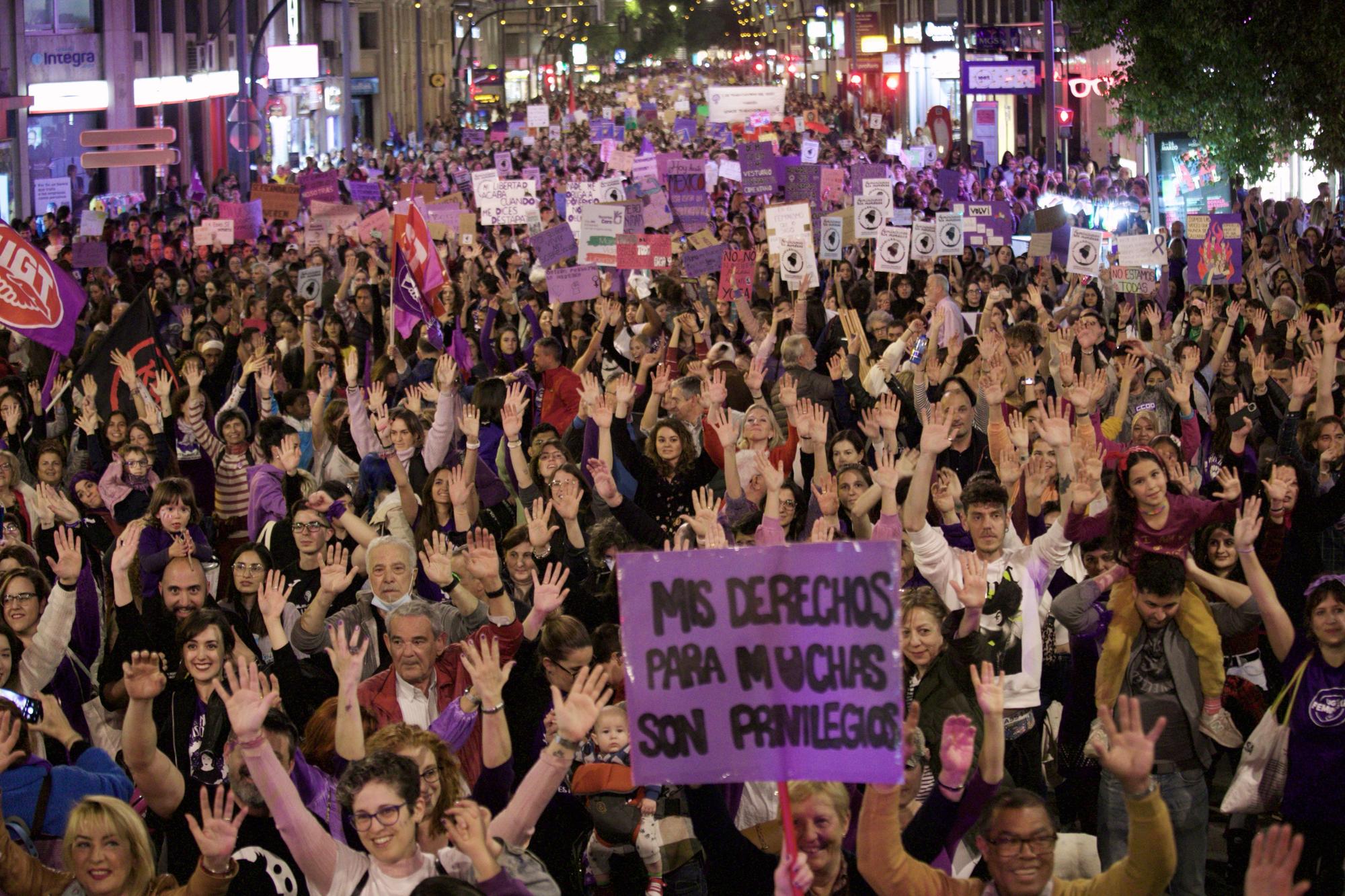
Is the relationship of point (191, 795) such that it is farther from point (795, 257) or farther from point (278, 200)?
point (278, 200)

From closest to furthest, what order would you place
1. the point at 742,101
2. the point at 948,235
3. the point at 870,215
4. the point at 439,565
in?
the point at 439,565 < the point at 948,235 < the point at 870,215 < the point at 742,101

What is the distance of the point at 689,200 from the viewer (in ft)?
72.6

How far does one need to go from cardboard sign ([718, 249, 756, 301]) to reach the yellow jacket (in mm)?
10769

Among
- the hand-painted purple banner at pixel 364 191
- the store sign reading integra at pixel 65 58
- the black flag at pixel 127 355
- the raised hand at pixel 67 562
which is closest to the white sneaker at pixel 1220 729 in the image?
the raised hand at pixel 67 562

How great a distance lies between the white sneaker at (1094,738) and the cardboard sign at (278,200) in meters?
17.3

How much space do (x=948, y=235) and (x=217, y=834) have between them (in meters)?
14.5

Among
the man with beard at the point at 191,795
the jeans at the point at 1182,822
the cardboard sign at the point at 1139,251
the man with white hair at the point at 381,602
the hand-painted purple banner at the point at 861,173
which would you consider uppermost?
the hand-painted purple banner at the point at 861,173

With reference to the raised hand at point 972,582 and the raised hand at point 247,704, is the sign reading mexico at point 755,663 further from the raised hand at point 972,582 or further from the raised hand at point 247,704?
the raised hand at point 972,582

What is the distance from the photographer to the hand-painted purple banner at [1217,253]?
52.5ft

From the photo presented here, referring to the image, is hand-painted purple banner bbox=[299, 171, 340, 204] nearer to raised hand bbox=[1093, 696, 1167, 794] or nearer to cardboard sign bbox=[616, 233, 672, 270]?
cardboard sign bbox=[616, 233, 672, 270]

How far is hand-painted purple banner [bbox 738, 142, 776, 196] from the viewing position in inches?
881

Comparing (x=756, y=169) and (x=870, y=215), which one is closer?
(x=870, y=215)

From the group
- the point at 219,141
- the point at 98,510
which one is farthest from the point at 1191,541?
the point at 219,141

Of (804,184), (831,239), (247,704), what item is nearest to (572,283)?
(831,239)
